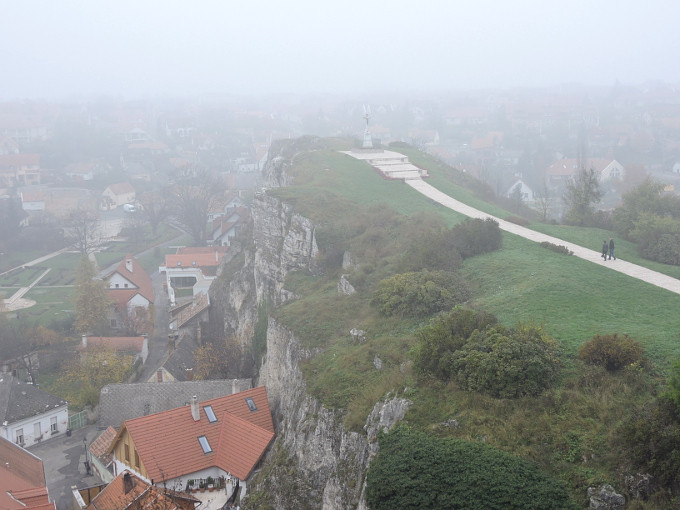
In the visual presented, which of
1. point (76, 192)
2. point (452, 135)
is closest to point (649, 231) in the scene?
point (76, 192)

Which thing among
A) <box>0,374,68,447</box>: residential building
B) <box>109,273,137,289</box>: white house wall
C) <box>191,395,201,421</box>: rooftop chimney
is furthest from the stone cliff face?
<box>0,374,68,447</box>: residential building

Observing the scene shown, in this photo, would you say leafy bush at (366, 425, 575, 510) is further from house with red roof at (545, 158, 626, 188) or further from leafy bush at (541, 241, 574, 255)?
house with red roof at (545, 158, 626, 188)

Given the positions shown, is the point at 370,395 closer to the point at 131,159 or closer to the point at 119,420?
the point at 119,420

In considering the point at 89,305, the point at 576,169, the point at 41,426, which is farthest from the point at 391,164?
the point at 576,169

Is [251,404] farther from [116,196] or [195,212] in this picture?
[116,196]

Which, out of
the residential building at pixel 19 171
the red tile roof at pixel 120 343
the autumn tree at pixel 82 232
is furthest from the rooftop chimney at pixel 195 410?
the residential building at pixel 19 171

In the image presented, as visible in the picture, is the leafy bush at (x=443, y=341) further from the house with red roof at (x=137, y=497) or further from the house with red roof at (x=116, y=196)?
the house with red roof at (x=116, y=196)

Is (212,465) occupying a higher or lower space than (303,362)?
lower
